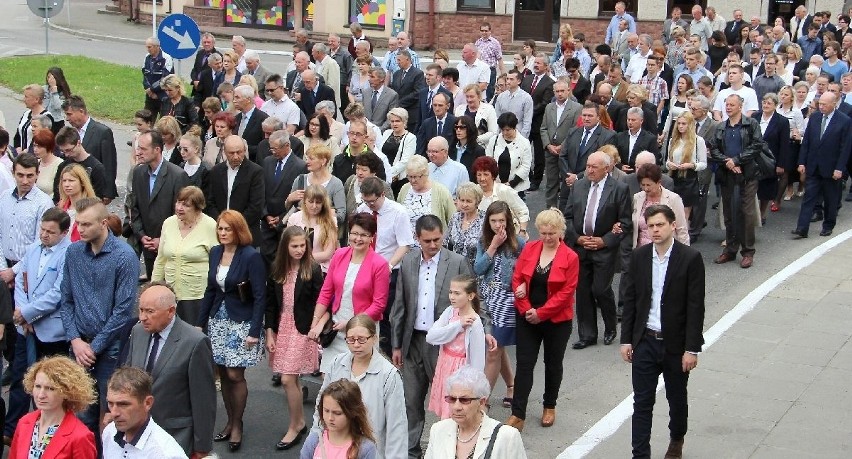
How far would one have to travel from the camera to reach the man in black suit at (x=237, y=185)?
42.8 feet

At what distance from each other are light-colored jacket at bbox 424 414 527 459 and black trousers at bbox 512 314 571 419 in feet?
10.7

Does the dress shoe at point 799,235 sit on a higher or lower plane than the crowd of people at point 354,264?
lower

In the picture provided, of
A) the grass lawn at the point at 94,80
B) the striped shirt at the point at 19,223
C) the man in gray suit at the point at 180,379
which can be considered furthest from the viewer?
the grass lawn at the point at 94,80

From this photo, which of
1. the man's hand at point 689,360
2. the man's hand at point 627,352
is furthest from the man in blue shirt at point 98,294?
the man's hand at point 689,360

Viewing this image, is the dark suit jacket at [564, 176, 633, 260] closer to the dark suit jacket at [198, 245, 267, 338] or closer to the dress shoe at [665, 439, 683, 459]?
the dress shoe at [665, 439, 683, 459]

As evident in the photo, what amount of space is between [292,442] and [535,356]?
2125mm

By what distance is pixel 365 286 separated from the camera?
10.3 metres

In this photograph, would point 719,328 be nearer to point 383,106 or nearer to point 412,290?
point 412,290

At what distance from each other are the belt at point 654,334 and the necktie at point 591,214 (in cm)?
312

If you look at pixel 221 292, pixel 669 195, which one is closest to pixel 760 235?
pixel 669 195

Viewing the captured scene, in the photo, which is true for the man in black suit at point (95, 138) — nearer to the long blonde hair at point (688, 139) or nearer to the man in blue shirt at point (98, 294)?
the man in blue shirt at point (98, 294)

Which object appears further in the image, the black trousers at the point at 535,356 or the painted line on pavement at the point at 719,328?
the black trousers at the point at 535,356

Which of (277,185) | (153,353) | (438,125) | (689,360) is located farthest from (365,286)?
(438,125)

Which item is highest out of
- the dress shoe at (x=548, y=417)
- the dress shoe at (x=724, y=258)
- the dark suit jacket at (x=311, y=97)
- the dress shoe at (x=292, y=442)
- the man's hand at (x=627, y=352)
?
the dark suit jacket at (x=311, y=97)
